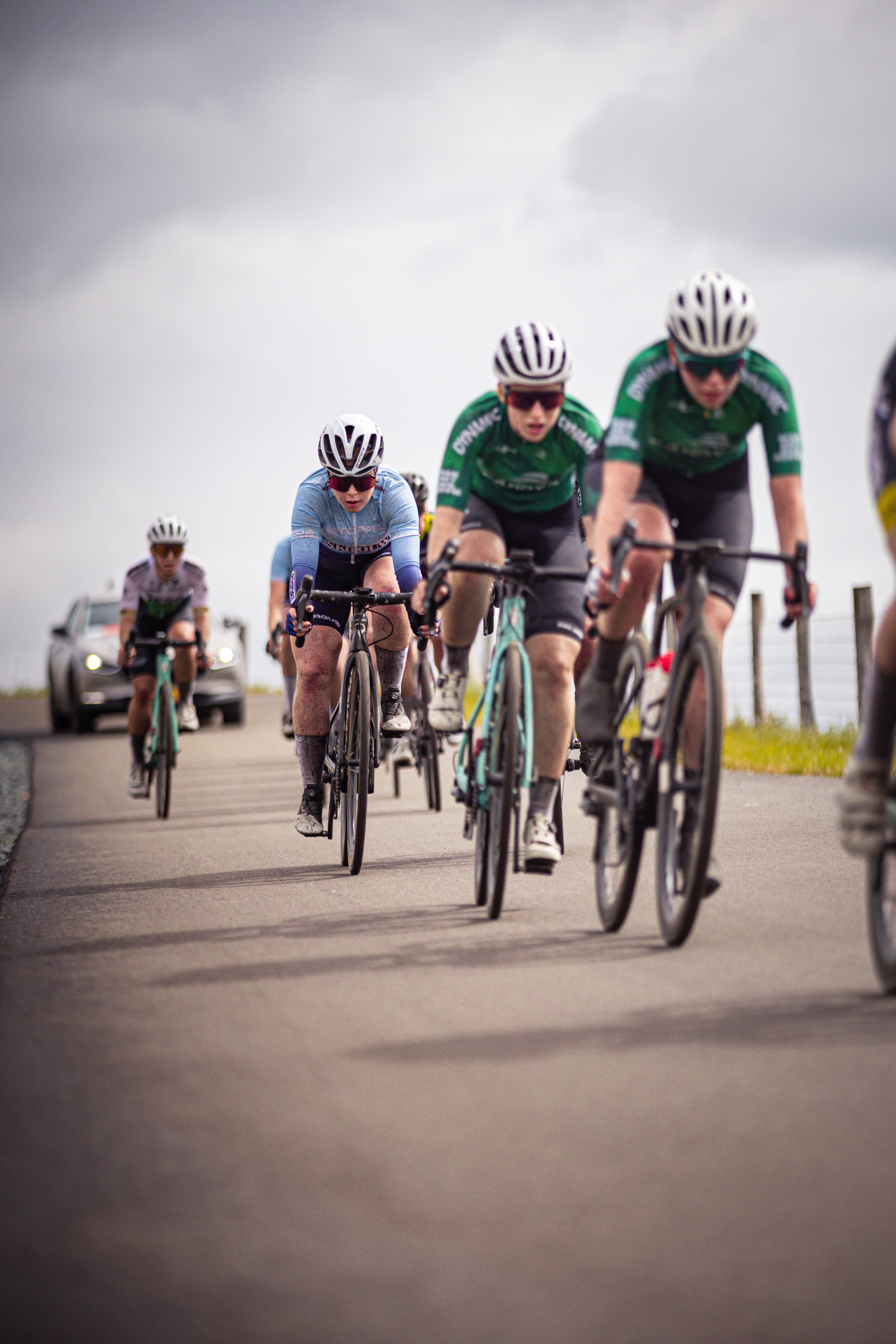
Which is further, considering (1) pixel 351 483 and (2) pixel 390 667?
(2) pixel 390 667

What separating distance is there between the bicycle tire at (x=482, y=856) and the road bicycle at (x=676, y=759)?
0.62 m

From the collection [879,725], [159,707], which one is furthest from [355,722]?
[159,707]

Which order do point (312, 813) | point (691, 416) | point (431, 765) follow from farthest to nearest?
point (431, 765) < point (312, 813) < point (691, 416)

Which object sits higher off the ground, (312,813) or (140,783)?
(140,783)

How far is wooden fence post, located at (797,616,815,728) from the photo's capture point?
19.2 m

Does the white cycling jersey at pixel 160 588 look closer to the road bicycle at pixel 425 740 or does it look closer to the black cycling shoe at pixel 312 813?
the road bicycle at pixel 425 740

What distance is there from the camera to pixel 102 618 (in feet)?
79.6

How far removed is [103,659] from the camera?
2278 centimetres

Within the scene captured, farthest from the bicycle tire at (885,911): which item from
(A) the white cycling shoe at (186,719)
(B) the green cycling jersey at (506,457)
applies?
(A) the white cycling shoe at (186,719)

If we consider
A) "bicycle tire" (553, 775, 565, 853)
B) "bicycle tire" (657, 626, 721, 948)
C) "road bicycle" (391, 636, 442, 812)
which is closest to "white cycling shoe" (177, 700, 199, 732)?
"road bicycle" (391, 636, 442, 812)

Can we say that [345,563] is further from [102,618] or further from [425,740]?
[102,618]

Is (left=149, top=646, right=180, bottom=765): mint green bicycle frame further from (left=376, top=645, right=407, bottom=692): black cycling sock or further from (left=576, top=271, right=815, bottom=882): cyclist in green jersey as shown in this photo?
(left=576, top=271, right=815, bottom=882): cyclist in green jersey

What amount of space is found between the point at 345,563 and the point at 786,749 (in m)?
7.87

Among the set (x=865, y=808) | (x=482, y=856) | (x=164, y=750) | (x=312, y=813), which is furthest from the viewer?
(x=164, y=750)
